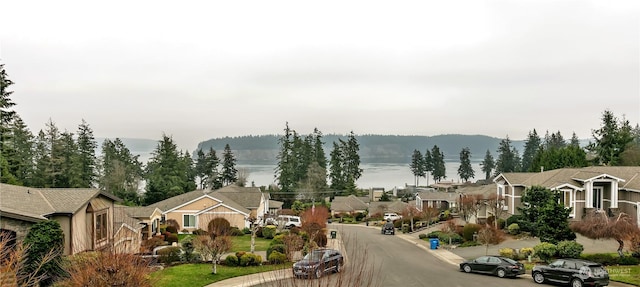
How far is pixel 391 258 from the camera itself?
1325 inches

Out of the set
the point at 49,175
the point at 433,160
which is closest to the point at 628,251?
the point at 49,175

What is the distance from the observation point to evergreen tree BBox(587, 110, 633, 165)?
72.4 meters

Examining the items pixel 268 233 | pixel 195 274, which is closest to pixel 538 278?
pixel 195 274

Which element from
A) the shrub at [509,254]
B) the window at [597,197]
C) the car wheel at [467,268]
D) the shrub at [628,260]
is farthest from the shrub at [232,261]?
the window at [597,197]

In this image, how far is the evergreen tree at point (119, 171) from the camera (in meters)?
78.0

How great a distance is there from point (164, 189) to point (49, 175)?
16201mm

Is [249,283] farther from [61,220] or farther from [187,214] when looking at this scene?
[187,214]

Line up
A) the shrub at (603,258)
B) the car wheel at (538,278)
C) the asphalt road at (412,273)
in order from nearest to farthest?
1. the asphalt road at (412,273)
2. the car wheel at (538,278)
3. the shrub at (603,258)

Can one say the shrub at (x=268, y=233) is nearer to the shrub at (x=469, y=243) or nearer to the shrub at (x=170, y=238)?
the shrub at (x=170, y=238)

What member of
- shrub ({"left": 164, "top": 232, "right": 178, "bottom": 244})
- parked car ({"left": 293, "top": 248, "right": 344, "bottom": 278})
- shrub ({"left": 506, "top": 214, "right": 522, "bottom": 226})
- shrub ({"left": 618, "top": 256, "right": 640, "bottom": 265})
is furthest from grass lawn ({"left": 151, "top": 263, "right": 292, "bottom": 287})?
shrub ({"left": 506, "top": 214, "right": 522, "bottom": 226})

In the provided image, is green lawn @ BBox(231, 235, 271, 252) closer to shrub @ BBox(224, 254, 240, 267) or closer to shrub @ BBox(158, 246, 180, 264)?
shrub @ BBox(158, 246, 180, 264)

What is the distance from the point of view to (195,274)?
84.4ft

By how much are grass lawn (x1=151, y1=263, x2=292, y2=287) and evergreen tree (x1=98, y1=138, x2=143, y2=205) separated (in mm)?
47992

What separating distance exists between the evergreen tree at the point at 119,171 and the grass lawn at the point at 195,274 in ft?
157
